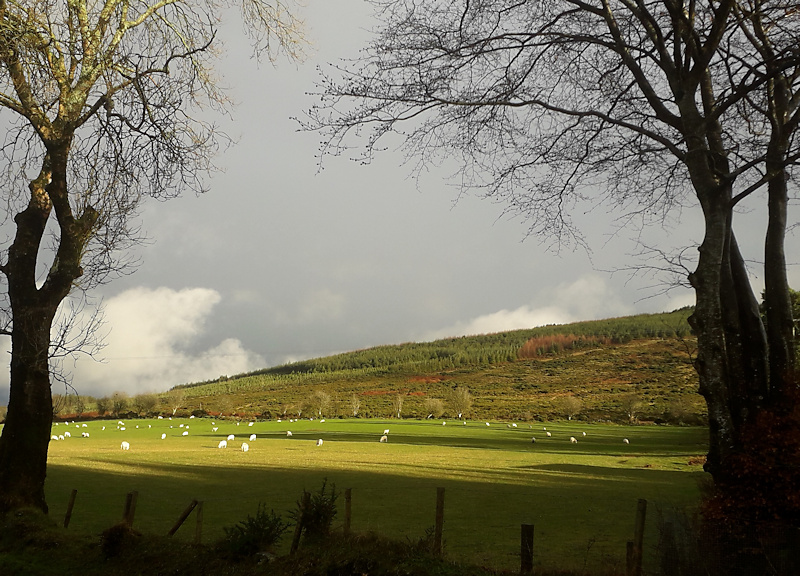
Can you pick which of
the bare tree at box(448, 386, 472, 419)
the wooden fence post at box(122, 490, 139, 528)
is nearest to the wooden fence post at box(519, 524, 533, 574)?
the wooden fence post at box(122, 490, 139, 528)

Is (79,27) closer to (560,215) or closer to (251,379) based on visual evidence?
(560,215)

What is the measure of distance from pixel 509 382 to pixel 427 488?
4743 inches

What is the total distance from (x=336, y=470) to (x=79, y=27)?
66.1 ft

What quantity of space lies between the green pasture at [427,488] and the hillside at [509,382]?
35.4m

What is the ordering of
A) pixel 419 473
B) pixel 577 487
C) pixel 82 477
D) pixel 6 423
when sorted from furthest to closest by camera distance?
pixel 419 473 < pixel 82 477 < pixel 577 487 < pixel 6 423

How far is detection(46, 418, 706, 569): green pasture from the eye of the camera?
483 inches

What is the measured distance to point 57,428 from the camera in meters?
63.3

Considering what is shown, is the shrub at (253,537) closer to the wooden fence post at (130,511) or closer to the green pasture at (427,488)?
the wooden fence post at (130,511)

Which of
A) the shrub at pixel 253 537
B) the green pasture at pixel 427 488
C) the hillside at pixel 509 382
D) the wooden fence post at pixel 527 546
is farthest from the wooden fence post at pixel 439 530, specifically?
the hillside at pixel 509 382

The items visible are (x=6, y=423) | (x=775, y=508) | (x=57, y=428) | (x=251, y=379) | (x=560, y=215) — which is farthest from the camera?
(x=251, y=379)

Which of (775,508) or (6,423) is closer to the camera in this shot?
(775,508)

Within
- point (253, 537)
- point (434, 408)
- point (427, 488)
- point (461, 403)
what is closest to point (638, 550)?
point (253, 537)

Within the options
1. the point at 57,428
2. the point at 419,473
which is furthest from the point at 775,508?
the point at 57,428

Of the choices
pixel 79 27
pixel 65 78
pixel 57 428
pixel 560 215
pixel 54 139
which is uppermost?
pixel 79 27
